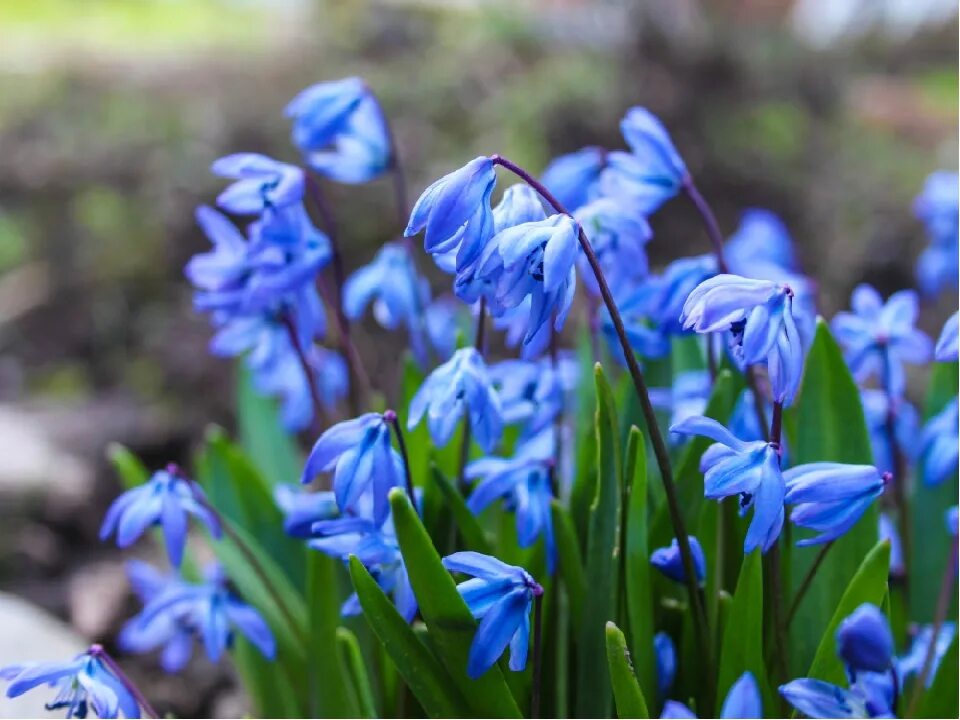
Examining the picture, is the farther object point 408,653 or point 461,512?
point 461,512

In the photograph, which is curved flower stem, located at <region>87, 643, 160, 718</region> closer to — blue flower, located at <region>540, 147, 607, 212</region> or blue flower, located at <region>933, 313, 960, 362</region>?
blue flower, located at <region>540, 147, 607, 212</region>

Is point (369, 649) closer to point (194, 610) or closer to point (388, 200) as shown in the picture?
point (194, 610)

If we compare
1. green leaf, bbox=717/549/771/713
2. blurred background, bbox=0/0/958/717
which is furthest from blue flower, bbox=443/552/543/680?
blurred background, bbox=0/0/958/717

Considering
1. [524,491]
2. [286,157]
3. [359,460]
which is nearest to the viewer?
[359,460]

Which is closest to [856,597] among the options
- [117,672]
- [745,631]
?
[745,631]

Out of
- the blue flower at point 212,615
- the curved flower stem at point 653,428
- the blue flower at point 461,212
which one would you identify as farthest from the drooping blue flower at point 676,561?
the blue flower at point 212,615

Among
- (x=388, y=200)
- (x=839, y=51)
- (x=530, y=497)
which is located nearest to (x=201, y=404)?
(x=388, y=200)

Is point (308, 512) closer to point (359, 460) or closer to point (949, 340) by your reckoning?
point (359, 460)

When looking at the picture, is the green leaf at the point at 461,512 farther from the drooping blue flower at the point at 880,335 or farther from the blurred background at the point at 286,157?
the blurred background at the point at 286,157
